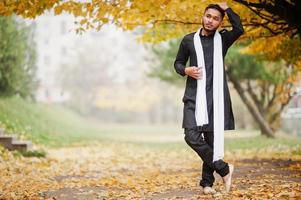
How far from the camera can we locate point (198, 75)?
5754 millimetres

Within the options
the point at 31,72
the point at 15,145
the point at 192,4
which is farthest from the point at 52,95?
the point at 192,4

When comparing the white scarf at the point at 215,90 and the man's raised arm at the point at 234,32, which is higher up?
the man's raised arm at the point at 234,32

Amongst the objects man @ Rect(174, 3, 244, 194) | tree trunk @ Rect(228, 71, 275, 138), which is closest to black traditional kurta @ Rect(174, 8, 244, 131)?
man @ Rect(174, 3, 244, 194)

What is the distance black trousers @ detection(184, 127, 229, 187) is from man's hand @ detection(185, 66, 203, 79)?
594 mm

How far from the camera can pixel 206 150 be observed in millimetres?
5902

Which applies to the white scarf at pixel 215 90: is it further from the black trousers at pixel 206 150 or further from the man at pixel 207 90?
the black trousers at pixel 206 150

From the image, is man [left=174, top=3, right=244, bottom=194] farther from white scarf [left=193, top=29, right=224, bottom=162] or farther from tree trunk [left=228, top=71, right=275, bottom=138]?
tree trunk [left=228, top=71, right=275, bottom=138]

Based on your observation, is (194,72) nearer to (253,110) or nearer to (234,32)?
(234,32)

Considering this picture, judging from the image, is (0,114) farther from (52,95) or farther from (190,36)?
(52,95)

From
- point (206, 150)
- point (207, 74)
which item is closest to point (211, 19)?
point (207, 74)

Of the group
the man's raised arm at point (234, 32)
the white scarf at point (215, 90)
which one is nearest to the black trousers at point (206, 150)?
the white scarf at point (215, 90)

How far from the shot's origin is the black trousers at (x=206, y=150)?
19.2 feet

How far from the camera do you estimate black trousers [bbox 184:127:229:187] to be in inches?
230

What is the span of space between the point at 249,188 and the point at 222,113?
3.95 ft
